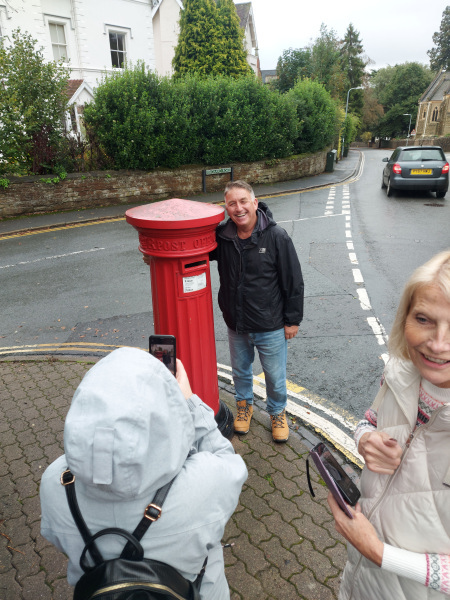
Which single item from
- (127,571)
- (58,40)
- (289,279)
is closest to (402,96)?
(58,40)

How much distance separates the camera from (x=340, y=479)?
148cm

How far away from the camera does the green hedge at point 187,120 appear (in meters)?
13.8

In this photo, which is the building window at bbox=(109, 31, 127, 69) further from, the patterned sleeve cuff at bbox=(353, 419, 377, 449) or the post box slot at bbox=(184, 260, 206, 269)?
the patterned sleeve cuff at bbox=(353, 419, 377, 449)

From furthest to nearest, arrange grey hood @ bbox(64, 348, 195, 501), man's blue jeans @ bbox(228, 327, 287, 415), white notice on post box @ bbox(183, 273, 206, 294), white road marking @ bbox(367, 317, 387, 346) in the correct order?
white road marking @ bbox(367, 317, 387, 346)
man's blue jeans @ bbox(228, 327, 287, 415)
white notice on post box @ bbox(183, 273, 206, 294)
grey hood @ bbox(64, 348, 195, 501)

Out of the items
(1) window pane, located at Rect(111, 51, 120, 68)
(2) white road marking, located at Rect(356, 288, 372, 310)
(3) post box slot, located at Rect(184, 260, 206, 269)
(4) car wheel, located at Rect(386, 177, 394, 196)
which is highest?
(1) window pane, located at Rect(111, 51, 120, 68)

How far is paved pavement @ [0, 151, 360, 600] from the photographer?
2.48 meters

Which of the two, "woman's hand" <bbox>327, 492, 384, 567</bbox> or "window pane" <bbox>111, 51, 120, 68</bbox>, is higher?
A: "window pane" <bbox>111, 51, 120, 68</bbox>

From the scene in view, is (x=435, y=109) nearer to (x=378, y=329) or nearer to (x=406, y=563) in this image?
(x=378, y=329)

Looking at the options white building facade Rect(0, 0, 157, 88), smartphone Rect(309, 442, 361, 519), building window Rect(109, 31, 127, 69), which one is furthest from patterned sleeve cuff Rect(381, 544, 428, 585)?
building window Rect(109, 31, 127, 69)

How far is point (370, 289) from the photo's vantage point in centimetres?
681

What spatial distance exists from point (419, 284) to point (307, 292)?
17.6 feet

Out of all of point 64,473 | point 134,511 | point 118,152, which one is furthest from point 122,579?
point 118,152

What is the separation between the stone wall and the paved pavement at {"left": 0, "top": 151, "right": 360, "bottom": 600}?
979cm

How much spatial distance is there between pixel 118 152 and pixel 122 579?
14650 mm
